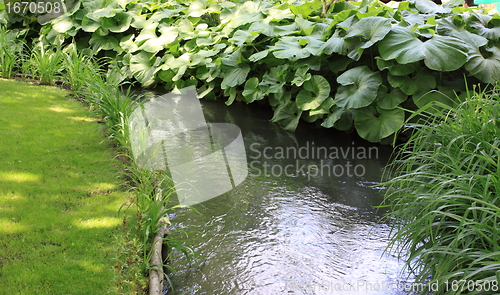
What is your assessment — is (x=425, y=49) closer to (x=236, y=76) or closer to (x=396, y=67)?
(x=396, y=67)

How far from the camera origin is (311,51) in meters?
4.54

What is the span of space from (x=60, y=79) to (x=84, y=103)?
1216mm

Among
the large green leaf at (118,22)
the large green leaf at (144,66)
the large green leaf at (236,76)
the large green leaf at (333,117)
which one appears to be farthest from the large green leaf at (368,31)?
the large green leaf at (118,22)

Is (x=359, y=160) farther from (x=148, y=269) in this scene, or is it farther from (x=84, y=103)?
(x=84, y=103)

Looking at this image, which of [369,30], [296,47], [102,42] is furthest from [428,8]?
[102,42]

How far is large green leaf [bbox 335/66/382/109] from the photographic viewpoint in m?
4.07

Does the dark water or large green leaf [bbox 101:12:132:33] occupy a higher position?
large green leaf [bbox 101:12:132:33]

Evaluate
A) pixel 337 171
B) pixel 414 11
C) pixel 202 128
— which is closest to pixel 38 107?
pixel 202 128

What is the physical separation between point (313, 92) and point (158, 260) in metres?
3.03

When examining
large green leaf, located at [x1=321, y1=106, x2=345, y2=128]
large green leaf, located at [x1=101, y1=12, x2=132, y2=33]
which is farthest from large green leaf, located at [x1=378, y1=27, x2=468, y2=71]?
large green leaf, located at [x1=101, y1=12, x2=132, y2=33]

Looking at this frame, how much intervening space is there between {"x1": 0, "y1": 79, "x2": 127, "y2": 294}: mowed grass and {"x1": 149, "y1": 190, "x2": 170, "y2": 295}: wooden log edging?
8.2 inches

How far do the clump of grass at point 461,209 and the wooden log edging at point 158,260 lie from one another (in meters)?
1.21

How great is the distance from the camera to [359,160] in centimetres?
413

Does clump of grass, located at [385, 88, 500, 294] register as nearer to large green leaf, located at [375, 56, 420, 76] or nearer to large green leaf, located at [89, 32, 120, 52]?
large green leaf, located at [375, 56, 420, 76]
